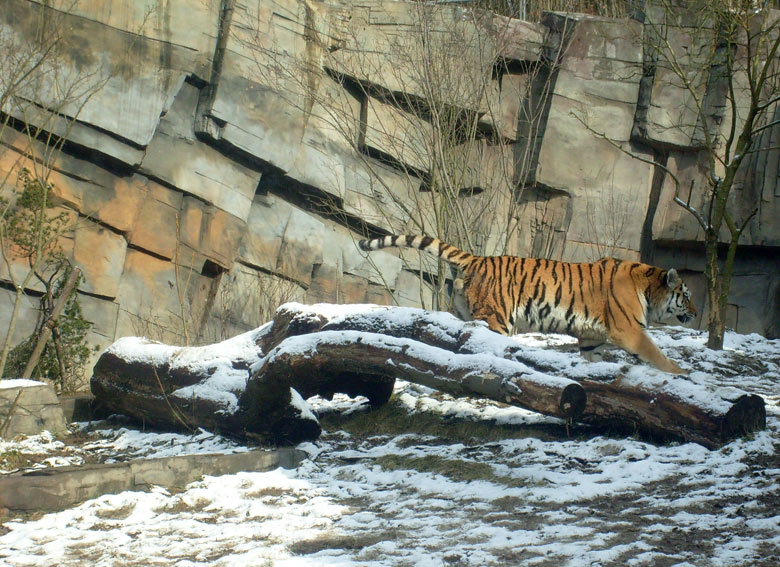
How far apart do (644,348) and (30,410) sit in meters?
5.06

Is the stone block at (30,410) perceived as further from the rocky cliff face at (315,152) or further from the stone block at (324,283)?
the stone block at (324,283)

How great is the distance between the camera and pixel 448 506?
4406 millimetres

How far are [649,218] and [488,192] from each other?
429 cm

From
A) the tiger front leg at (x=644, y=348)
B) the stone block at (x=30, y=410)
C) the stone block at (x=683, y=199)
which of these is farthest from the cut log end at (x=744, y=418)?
the stone block at (x=683, y=199)

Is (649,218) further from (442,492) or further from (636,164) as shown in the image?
(442,492)

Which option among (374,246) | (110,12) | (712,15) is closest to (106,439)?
(374,246)

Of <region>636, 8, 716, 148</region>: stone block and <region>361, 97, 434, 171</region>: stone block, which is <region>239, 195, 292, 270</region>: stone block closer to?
<region>361, 97, 434, 171</region>: stone block

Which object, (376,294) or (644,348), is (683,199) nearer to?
(376,294)

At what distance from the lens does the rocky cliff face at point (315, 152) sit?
10.2 meters

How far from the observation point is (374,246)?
23.7 feet

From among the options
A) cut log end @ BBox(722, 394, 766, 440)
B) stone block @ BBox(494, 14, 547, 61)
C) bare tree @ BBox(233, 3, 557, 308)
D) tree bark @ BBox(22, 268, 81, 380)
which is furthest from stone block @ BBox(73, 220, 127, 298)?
cut log end @ BBox(722, 394, 766, 440)

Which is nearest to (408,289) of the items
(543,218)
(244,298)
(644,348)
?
(543,218)

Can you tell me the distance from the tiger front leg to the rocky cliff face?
123 inches

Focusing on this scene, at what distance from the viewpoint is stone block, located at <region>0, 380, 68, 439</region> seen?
20.5ft
